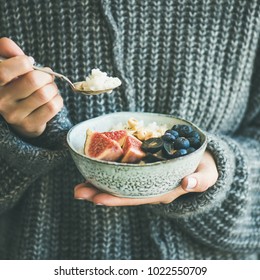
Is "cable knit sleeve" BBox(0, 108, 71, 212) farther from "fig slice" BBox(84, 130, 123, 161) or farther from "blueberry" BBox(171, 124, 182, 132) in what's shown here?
"blueberry" BBox(171, 124, 182, 132)

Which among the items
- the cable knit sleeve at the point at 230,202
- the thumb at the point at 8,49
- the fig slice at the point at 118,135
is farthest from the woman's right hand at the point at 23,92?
the cable knit sleeve at the point at 230,202

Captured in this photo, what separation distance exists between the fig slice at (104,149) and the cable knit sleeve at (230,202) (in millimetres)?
201

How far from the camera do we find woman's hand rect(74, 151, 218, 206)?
72 centimetres

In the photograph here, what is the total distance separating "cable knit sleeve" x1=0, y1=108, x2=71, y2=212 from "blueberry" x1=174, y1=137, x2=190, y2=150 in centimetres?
22

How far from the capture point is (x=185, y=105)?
37.9 inches

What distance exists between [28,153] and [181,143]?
0.94ft

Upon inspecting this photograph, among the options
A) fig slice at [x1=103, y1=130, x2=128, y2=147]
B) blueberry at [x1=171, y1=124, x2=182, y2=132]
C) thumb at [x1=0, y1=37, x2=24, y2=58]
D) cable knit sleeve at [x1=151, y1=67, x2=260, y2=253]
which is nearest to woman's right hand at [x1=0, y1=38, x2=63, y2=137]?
thumb at [x1=0, y1=37, x2=24, y2=58]

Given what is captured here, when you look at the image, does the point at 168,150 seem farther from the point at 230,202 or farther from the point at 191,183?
the point at 230,202

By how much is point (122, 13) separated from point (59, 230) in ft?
1.63

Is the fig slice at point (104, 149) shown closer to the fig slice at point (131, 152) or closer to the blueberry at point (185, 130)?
the fig slice at point (131, 152)

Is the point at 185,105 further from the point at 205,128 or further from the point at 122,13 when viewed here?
the point at 122,13

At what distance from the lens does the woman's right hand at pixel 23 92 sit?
27.4 inches

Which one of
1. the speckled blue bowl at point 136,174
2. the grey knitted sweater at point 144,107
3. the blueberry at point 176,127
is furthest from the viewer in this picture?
the grey knitted sweater at point 144,107

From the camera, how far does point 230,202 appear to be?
37.2 inches
